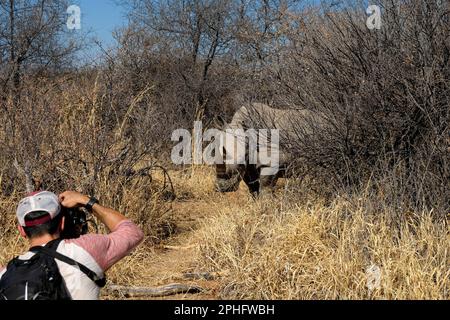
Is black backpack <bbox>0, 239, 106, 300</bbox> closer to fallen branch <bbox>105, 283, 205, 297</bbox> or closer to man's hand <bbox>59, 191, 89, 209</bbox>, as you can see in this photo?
man's hand <bbox>59, 191, 89, 209</bbox>

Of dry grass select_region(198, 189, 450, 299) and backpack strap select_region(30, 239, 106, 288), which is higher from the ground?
backpack strap select_region(30, 239, 106, 288)

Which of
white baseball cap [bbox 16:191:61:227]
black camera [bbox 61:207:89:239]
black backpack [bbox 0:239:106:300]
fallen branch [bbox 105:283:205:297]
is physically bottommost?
fallen branch [bbox 105:283:205:297]

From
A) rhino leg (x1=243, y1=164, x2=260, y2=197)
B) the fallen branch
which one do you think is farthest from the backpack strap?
rhino leg (x1=243, y1=164, x2=260, y2=197)

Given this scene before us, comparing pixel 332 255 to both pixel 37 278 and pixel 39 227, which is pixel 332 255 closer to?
pixel 39 227

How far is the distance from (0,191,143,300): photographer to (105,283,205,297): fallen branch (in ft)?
6.43

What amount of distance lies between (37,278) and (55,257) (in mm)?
141

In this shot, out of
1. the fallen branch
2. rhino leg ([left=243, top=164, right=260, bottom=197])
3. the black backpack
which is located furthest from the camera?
rhino leg ([left=243, top=164, right=260, bottom=197])

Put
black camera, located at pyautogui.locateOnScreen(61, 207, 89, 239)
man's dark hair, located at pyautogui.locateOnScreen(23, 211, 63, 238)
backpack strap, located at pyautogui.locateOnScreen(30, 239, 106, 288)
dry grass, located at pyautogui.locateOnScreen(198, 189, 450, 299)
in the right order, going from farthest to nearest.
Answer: dry grass, located at pyautogui.locateOnScreen(198, 189, 450, 299)
black camera, located at pyautogui.locateOnScreen(61, 207, 89, 239)
man's dark hair, located at pyautogui.locateOnScreen(23, 211, 63, 238)
backpack strap, located at pyautogui.locateOnScreen(30, 239, 106, 288)

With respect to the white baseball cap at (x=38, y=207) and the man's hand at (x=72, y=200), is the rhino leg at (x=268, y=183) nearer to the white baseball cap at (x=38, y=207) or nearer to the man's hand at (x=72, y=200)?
the man's hand at (x=72, y=200)

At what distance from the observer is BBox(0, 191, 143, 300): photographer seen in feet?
9.02

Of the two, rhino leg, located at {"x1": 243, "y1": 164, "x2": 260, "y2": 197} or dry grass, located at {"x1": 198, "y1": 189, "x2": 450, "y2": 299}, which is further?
rhino leg, located at {"x1": 243, "y1": 164, "x2": 260, "y2": 197}

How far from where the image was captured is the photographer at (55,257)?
2748mm

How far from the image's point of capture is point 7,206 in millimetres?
6316
